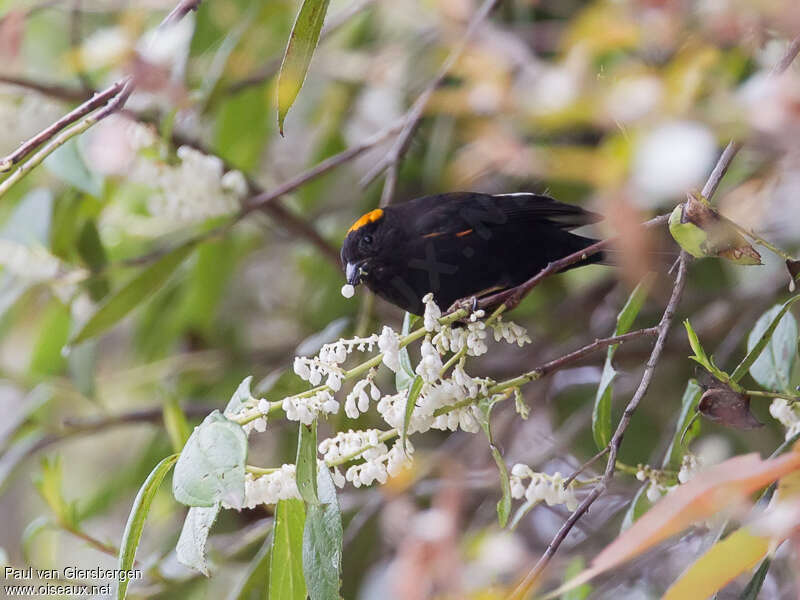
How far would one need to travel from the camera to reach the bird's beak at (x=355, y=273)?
2.43m

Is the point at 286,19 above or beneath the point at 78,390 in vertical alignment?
above

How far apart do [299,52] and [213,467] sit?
65 cm

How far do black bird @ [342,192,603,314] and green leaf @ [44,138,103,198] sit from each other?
2.21ft

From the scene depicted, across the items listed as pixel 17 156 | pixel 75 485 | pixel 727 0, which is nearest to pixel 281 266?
pixel 75 485

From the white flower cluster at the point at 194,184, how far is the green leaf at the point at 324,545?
1.28m

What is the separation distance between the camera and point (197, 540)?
131cm

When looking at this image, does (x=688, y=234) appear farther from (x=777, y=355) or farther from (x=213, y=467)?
(x=213, y=467)

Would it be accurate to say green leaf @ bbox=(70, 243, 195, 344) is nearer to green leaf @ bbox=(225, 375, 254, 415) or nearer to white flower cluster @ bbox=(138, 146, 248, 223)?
white flower cluster @ bbox=(138, 146, 248, 223)

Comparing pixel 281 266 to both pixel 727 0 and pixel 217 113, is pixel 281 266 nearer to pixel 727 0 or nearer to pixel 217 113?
pixel 217 113

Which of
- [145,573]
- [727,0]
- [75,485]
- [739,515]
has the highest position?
[727,0]

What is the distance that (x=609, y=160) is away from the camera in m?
1.00

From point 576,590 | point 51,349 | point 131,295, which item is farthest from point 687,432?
point 51,349

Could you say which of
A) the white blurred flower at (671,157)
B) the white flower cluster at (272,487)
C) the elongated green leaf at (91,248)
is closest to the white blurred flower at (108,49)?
the elongated green leaf at (91,248)

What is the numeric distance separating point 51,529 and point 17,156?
1.23 metres
